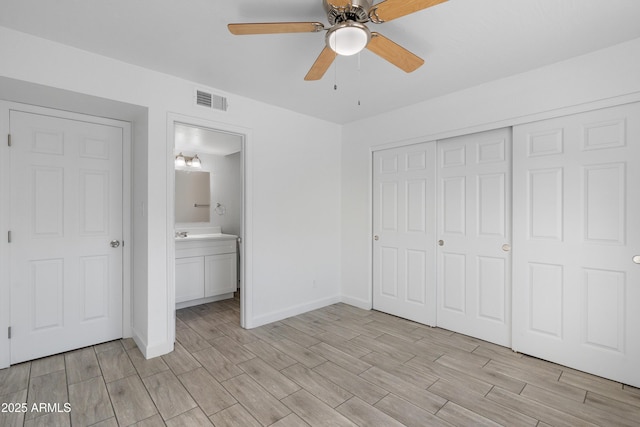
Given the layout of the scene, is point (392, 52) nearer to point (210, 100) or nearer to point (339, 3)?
point (339, 3)

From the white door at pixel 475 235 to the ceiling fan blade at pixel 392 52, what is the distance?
4.98ft

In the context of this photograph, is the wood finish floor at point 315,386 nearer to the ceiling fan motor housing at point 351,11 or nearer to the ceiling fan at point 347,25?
the ceiling fan at point 347,25

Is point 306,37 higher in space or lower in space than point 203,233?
higher

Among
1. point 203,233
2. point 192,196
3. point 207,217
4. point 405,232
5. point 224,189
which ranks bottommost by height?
point 203,233

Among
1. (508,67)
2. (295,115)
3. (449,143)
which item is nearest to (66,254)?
(295,115)

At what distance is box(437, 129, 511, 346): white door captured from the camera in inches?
119

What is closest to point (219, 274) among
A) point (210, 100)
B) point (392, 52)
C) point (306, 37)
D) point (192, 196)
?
point (192, 196)

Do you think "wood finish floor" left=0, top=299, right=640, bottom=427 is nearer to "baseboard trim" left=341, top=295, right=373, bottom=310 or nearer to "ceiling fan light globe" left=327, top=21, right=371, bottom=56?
"baseboard trim" left=341, top=295, right=373, bottom=310

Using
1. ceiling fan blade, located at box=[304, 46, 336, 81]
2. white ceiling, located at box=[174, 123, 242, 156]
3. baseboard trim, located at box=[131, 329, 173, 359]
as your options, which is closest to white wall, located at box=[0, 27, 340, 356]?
baseboard trim, located at box=[131, 329, 173, 359]

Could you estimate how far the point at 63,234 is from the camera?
2863 millimetres

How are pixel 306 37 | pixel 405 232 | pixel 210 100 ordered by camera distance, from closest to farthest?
1. pixel 306 37
2. pixel 210 100
3. pixel 405 232

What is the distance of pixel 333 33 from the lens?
168cm

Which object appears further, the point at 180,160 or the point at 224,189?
the point at 224,189

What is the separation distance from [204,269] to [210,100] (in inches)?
89.3
